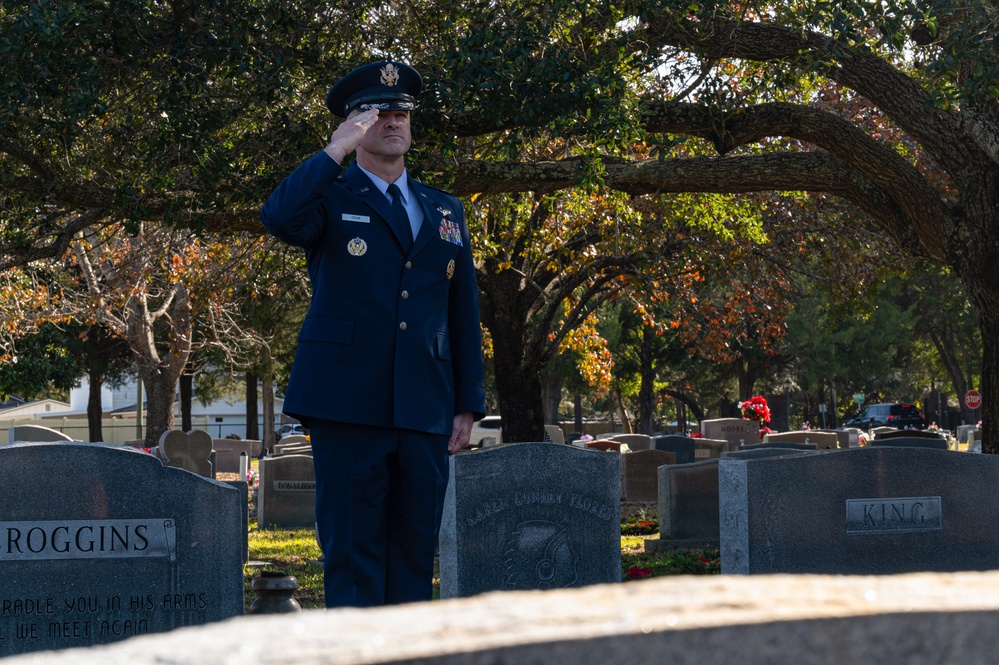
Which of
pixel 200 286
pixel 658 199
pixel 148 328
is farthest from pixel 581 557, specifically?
pixel 148 328

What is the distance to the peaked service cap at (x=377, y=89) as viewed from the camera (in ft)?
13.5

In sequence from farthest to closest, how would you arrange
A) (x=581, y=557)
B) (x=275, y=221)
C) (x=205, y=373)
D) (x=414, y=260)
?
(x=205, y=373), (x=581, y=557), (x=414, y=260), (x=275, y=221)

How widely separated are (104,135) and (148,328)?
15.0 meters

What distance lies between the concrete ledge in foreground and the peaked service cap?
2960mm

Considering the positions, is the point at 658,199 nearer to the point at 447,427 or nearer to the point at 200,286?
the point at 200,286

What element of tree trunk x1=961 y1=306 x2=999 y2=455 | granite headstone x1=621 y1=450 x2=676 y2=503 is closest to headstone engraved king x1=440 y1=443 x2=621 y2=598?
tree trunk x1=961 y1=306 x2=999 y2=455

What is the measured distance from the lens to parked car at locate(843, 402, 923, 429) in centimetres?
5359

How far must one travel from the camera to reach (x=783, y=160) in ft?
32.9

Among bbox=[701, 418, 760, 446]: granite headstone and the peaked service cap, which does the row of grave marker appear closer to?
the peaked service cap

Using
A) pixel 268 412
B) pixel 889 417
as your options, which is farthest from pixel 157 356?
pixel 889 417

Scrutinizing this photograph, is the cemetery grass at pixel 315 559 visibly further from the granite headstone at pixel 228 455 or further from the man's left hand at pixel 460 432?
the granite headstone at pixel 228 455

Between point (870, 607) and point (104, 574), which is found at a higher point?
point (870, 607)

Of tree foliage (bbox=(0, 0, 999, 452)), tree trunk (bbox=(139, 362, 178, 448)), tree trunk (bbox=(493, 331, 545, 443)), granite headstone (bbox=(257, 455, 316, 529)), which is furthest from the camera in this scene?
tree trunk (bbox=(139, 362, 178, 448))

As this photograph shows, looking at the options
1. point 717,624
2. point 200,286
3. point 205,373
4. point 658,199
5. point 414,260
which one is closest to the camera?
point 717,624
